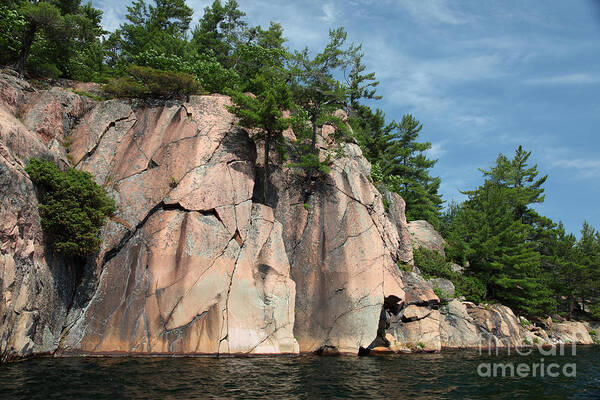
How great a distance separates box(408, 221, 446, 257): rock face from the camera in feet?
133

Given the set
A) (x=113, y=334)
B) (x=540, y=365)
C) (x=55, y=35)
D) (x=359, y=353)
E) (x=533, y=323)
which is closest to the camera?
(x=113, y=334)

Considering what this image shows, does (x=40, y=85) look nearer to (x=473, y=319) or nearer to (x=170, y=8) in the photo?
(x=170, y=8)

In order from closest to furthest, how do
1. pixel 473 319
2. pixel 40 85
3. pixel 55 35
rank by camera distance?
pixel 40 85, pixel 55 35, pixel 473 319

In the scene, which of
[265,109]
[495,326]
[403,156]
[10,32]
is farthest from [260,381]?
[403,156]

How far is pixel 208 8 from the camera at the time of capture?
51344mm

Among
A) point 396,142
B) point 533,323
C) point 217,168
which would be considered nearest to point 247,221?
point 217,168

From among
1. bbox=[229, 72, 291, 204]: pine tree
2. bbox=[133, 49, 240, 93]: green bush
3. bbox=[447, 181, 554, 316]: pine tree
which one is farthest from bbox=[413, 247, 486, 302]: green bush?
bbox=[133, 49, 240, 93]: green bush

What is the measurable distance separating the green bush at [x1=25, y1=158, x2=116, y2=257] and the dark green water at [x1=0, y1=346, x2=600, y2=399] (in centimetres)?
575

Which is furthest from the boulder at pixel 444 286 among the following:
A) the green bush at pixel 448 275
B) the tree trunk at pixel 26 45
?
the tree trunk at pixel 26 45

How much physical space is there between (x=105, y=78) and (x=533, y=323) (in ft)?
167

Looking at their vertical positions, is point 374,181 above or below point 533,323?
above

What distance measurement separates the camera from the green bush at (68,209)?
1784 centimetres

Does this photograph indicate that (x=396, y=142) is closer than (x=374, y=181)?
No

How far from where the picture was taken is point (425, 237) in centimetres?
4194
